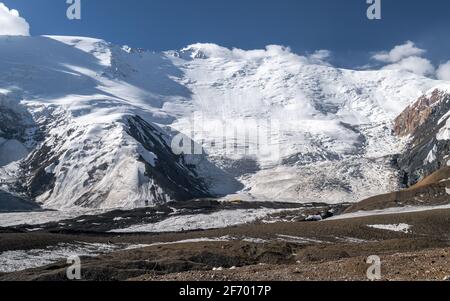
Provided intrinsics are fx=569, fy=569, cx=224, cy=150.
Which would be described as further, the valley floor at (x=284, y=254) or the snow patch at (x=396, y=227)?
the snow patch at (x=396, y=227)

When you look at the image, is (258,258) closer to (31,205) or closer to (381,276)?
(381,276)

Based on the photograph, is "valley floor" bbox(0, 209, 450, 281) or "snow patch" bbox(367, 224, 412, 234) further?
"snow patch" bbox(367, 224, 412, 234)

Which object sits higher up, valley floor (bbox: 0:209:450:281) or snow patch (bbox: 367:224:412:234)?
valley floor (bbox: 0:209:450:281)

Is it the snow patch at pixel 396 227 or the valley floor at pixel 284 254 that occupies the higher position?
the valley floor at pixel 284 254

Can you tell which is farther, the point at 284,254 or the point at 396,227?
the point at 396,227

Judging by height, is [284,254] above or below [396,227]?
above
